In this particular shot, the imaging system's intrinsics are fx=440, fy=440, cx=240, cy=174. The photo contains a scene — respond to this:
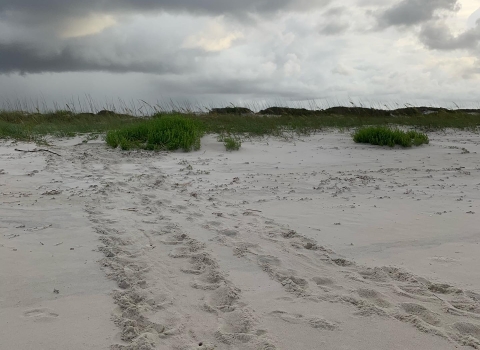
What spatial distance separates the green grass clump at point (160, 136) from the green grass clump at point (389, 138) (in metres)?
3.64

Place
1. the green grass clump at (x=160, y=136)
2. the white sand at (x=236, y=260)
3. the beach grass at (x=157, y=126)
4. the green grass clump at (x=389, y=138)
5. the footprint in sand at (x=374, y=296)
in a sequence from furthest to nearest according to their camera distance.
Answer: the green grass clump at (x=389, y=138) < the beach grass at (x=157, y=126) < the green grass clump at (x=160, y=136) < the footprint in sand at (x=374, y=296) < the white sand at (x=236, y=260)

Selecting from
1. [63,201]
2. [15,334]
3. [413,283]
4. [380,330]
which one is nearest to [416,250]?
[413,283]

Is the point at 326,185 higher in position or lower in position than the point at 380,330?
higher

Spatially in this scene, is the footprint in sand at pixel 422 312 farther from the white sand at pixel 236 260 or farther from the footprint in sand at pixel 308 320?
the footprint in sand at pixel 308 320

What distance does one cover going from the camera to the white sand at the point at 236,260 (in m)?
2.27

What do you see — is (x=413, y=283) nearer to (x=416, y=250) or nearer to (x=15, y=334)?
(x=416, y=250)

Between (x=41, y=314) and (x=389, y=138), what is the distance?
8098 millimetres

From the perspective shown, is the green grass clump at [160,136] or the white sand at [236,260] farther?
the green grass clump at [160,136]

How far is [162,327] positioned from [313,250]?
1.52 meters

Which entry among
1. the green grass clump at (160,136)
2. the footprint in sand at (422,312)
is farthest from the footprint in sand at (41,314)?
the green grass clump at (160,136)

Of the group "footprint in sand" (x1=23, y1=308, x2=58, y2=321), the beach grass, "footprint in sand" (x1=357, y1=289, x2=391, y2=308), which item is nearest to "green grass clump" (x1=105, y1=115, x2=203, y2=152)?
the beach grass

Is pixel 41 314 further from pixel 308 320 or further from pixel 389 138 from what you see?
pixel 389 138

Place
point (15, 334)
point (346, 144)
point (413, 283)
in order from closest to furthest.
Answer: point (15, 334)
point (413, 283)
point (346, 144)

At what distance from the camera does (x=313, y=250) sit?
11.3ft
